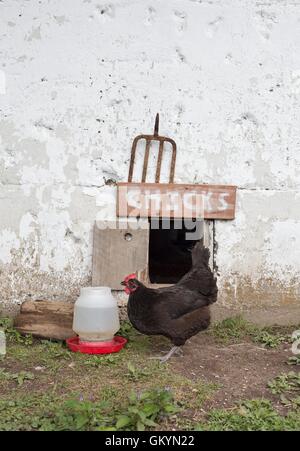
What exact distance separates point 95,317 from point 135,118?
6.66 feet

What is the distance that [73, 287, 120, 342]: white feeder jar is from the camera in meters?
5.08

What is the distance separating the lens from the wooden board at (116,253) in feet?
18.7

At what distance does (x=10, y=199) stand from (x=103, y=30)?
191 centimetres

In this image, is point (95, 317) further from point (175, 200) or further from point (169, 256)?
point (169, 256)

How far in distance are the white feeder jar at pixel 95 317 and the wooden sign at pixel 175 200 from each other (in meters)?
0.98

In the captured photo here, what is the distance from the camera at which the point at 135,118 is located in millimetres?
5785

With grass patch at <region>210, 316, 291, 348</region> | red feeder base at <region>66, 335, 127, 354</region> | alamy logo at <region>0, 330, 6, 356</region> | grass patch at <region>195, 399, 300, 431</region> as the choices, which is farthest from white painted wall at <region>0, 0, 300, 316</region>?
grass patch at <region>195, 399, 300, 431</region>

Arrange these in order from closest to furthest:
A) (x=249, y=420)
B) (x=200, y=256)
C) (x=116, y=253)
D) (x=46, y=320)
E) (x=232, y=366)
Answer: (x=249, y=420), (x=232, y=366), (x=200, y=256), (x=46, y=320), (x=116, y=253)

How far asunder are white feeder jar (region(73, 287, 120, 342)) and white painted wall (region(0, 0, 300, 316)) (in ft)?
2.11

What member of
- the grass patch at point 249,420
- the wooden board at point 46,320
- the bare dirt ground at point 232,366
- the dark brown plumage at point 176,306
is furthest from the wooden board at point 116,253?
the grass patch at point 249,420

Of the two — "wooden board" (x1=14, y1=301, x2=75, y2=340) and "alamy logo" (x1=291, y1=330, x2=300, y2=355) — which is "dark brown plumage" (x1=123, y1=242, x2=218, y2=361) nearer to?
"wooden board" (x1=14, y1=301, x2=75, y2=340)

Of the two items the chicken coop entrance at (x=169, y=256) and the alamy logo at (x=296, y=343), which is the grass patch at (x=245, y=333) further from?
the chicken coop entrance at (x=169, y=256)

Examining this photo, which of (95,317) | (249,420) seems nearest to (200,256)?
(95,317)
